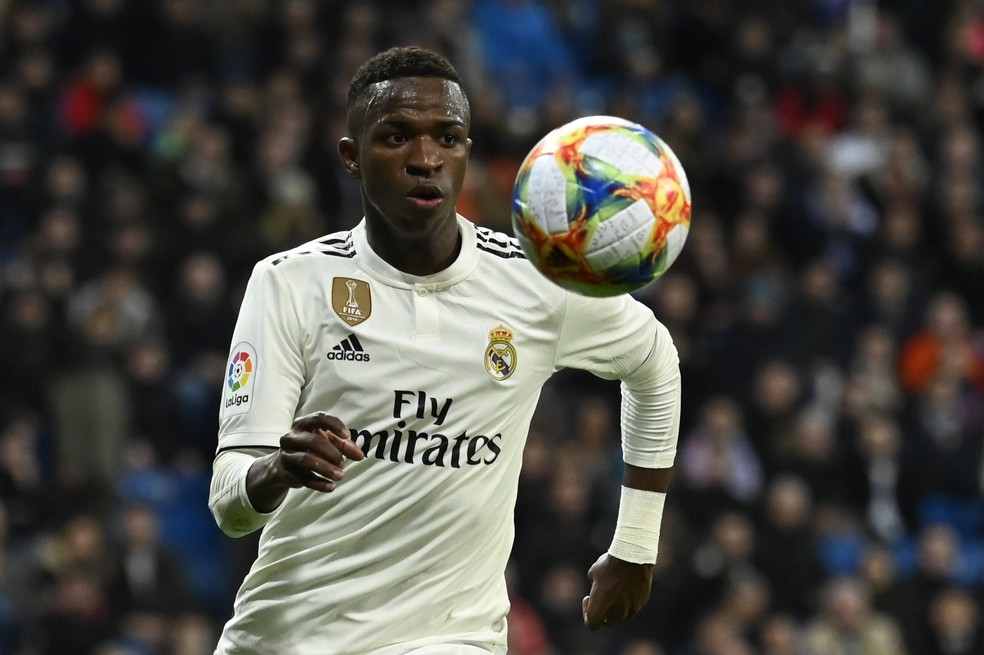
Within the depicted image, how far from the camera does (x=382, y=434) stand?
16.2ft

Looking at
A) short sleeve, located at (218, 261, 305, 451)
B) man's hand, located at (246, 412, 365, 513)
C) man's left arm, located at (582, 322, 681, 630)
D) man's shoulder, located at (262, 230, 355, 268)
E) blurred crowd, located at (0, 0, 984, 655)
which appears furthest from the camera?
blurred crowd, located at (0, 0, 984, 655)

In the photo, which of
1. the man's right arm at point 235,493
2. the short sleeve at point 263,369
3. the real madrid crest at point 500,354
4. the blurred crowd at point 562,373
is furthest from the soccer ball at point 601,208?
the blurred crowd at point 562,373

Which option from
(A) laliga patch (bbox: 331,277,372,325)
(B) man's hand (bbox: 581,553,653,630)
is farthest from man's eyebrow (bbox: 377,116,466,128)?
(B) man's hand (bbox: 581,553,653,630)

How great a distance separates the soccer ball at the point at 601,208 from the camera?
463 centimetres

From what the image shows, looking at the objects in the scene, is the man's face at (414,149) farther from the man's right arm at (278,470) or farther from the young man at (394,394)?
the man's right arm at (278,470)

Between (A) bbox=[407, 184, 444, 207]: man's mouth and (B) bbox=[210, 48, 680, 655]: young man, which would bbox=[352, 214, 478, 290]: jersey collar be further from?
(A) bbox=[407, 184, 444, 207]: man's mouth

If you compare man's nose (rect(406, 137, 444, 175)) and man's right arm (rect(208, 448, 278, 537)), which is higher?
man's nose (rect(406, 137, 444, 175))

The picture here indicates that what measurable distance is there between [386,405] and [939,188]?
11.7m

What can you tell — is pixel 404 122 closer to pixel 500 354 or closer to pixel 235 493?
pixel 500 354

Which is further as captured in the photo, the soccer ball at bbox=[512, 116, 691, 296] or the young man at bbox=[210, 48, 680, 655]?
the young man at bbox=[210, 48, 680, 655]

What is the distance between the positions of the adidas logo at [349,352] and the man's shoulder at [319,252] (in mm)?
288

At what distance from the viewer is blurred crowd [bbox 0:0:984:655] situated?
473 inches

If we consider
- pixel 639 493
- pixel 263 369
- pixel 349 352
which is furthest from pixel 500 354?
pixel 639 493

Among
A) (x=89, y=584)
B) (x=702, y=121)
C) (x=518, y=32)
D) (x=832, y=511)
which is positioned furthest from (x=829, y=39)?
(x=89, y=584)
